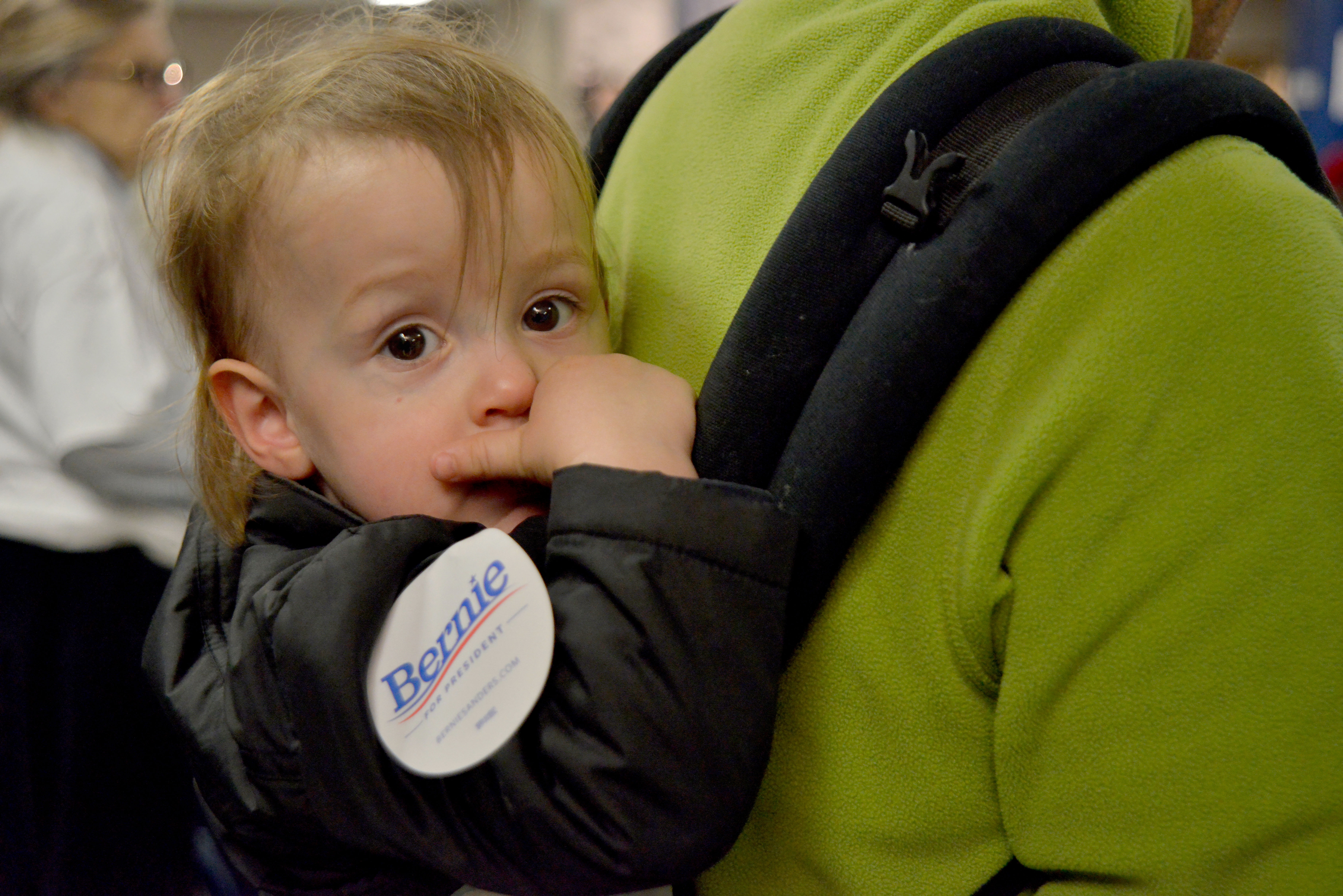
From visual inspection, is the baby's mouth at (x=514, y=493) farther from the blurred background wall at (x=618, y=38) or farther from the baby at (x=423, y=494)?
the blurred background wall at (x=618, y=38)

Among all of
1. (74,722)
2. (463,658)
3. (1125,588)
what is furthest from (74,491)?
(1125,588)

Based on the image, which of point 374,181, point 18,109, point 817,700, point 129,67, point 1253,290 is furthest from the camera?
point 129,67

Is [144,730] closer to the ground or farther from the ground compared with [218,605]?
closer to the ground

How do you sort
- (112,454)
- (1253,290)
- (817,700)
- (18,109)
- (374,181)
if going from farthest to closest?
(18,109) → (112,454) → (374,181) → (817,700) → (1253,290)

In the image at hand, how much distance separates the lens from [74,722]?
183cm

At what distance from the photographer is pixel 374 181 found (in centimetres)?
76

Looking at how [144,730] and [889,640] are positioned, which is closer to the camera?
[889,640]

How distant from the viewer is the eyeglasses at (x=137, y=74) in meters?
2.01

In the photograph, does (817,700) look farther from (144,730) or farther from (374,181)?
(144,730)

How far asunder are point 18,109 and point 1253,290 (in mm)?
2182

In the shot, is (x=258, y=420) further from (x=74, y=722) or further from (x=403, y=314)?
(x=74, y=722)

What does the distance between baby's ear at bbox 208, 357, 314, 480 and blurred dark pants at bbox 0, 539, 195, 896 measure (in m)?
1.16

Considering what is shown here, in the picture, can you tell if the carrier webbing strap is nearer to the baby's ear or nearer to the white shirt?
the baby's ear

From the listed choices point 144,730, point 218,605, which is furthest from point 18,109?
point 218,605
